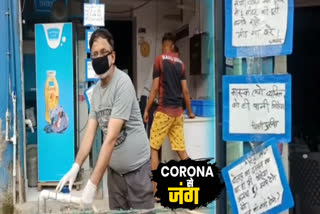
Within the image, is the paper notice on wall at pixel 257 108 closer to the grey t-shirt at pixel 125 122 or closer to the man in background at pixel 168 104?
the grey t-shirt at pixel 125 122

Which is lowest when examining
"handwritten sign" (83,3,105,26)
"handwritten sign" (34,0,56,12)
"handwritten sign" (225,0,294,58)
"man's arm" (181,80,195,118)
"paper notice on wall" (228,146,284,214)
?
"paper notice on wall" (228,146,284,214)

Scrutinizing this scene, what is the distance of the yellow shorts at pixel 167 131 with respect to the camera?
501 centimetres

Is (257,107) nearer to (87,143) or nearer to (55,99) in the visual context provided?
(87,143)

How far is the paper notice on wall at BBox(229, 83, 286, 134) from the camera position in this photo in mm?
2242

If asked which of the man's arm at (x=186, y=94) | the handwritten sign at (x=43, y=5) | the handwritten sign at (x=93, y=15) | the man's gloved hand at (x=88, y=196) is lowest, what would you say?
the man's gloved hand at (x=88, y=196)

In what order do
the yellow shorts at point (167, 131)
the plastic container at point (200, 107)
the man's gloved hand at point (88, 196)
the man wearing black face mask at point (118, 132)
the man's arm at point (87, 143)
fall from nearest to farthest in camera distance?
the man's gloved hand at point (88, 196) → the man wearing black face mask at point (118, 132) → the man's arm at point (87, 143) → the yellow shorts at point (167, 131) → the plastic container at point (200, 107)

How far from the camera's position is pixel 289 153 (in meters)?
3.51

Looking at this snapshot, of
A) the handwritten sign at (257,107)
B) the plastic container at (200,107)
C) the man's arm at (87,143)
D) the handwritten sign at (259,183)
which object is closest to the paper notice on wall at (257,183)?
the handwritten sign at (259,183)

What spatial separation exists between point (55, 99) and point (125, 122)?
2.79m

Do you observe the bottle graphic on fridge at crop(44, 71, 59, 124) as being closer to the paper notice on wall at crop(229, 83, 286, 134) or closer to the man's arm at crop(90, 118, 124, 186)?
the man's arm at crop(90, 118, 124, 186)

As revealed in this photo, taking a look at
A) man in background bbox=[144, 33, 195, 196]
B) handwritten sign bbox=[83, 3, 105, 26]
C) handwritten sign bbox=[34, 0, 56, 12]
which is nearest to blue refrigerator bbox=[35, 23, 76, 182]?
handwritten sign bbox=[34, 0, 56, 12]

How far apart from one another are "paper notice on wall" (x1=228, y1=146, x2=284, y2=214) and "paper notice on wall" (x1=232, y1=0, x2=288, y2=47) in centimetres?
57

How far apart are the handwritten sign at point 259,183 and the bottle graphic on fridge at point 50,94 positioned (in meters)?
3.55

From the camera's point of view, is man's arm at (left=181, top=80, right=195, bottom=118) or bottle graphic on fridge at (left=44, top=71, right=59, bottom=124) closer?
man's arm at (left=181, top=80, right=195, bottom=118)
